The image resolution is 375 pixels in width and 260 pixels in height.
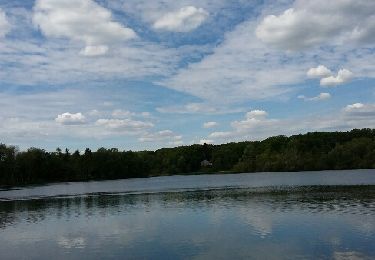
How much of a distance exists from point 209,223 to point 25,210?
33.7 meters

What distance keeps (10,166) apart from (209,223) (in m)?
139

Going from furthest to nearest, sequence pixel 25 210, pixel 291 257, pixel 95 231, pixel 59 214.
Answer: pixel 25 210 < pixel 59 214 < pixel 95 231 < pixel 291 257

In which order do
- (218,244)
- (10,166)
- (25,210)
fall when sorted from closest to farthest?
(218,244), (25,210), (10,166)

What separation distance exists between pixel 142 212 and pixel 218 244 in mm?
25089

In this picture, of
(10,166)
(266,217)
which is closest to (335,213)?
(266,217)

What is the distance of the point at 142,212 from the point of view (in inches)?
2249

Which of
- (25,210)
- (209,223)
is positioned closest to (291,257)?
(209,223)

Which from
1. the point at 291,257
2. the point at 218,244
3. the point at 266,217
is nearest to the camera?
the point at 291,257

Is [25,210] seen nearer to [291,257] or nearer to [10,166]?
[291,257]

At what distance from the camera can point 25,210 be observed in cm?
6662

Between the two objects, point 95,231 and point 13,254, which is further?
point 95,231

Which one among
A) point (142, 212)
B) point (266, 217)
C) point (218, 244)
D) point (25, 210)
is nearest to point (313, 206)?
point (266, 217)

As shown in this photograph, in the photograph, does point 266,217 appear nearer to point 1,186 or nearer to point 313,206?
point 313,206

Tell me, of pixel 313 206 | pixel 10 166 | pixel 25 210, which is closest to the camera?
pixel 313 206
